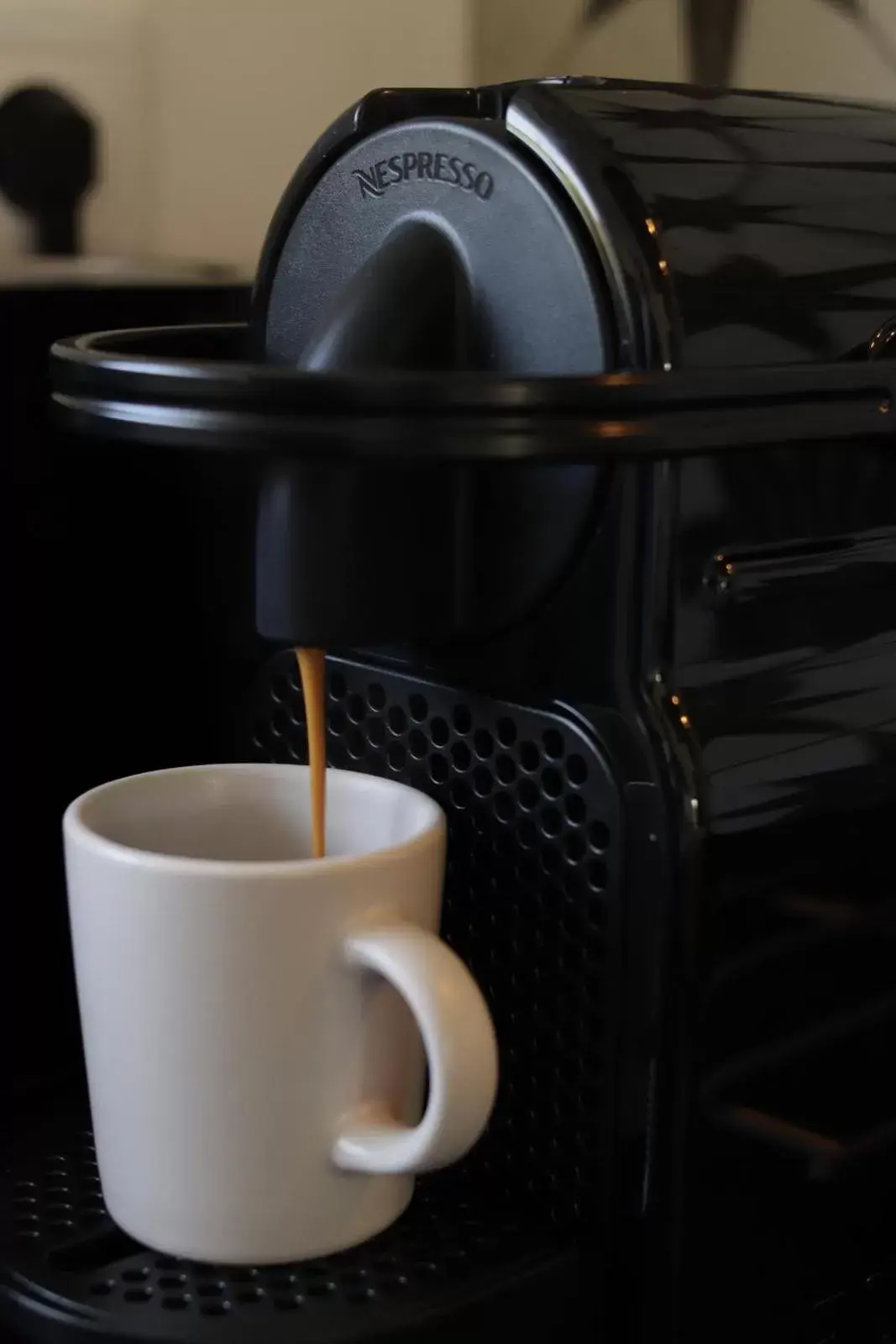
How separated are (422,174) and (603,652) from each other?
0.46ft

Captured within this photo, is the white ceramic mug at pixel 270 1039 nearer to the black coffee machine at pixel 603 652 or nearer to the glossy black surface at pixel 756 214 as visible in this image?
the black coffee machine at pixel 603 652

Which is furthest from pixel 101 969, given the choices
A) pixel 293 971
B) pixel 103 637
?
pixel 103 637

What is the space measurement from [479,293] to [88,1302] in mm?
270

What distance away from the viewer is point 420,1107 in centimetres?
46

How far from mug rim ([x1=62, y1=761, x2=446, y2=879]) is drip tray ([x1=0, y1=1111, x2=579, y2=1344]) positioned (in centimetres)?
10

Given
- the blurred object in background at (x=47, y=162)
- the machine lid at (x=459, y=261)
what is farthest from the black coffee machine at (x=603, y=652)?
the blurred object in background at (x=47, y=162)

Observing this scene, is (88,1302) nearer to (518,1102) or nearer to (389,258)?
(518,1102)

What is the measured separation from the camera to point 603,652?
42 centimetres

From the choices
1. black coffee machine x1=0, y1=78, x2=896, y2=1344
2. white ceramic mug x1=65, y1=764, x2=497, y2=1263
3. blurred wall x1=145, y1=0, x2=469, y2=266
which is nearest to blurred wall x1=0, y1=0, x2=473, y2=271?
blurred wall x1=145, y1=0, x2=469, y2=266

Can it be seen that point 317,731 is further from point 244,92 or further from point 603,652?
point 244,92

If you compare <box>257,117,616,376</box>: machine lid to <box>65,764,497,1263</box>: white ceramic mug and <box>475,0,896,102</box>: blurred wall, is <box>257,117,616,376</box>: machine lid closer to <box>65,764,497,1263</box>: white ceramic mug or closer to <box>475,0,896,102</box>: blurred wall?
<box>65,764,497,1263</box>: white ceramic mug

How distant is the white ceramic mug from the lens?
40 centimetres

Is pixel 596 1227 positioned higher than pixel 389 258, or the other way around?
pixel 389 258

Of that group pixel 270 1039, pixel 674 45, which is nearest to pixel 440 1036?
pixel 270 1039
